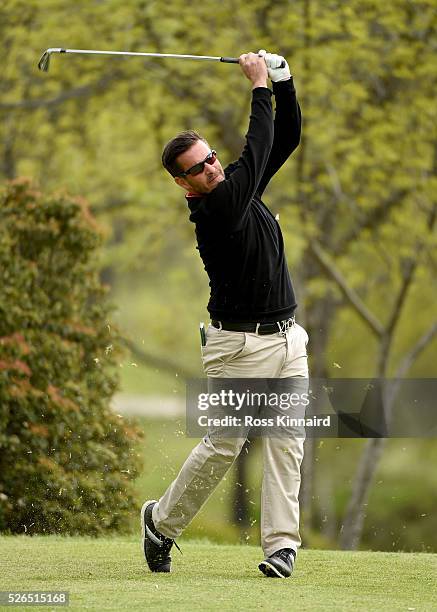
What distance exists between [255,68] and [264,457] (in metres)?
1.86

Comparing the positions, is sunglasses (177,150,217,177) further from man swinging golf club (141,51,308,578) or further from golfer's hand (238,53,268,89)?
golfer's hand (238,53,268,89)

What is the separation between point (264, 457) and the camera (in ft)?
18.8

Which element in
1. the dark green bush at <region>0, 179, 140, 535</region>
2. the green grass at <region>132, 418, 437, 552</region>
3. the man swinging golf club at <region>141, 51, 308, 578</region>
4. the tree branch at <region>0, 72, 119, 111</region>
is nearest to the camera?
the man swinging golf club at <region>141, 51, 308, 578</region>

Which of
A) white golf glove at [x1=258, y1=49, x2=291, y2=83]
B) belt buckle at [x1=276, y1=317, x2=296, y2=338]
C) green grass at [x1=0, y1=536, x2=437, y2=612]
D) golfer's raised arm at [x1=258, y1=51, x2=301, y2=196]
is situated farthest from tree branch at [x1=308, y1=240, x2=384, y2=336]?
belt buckle at [x1=276, y1=317, x2=296, y2=338]

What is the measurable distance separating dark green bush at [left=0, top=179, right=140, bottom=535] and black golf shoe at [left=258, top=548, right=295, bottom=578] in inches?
104

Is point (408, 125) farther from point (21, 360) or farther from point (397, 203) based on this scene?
point (21, 360)

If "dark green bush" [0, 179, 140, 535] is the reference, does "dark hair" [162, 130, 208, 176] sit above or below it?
above

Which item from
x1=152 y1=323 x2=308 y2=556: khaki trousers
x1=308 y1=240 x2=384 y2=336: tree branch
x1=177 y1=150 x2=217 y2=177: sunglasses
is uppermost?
x1=177 y1=150 x2=217 y2=177: sunglasses

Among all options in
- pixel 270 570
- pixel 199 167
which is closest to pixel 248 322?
pixel 199 167

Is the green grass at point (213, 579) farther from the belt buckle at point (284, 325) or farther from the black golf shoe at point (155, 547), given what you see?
the belt buckle at point (284, 325)

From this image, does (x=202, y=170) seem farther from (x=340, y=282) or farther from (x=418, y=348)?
(x=418, y=348)

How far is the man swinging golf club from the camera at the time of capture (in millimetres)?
5469

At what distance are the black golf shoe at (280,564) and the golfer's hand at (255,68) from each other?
2.22 meters

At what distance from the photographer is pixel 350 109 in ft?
48.6
